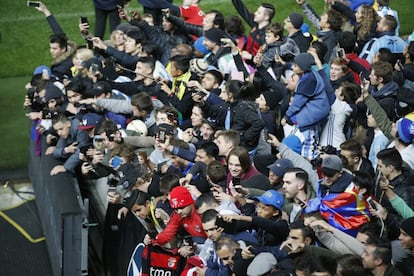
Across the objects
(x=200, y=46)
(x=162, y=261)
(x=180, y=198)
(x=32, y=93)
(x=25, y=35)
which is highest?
(x=180, y=198)

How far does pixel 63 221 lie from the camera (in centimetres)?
877

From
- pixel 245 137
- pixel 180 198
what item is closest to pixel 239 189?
pixel 180 198

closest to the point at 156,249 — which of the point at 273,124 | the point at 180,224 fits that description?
the point at 180,224

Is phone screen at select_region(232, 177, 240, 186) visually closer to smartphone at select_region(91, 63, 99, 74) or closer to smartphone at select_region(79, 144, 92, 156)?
smartphone at select_region(79, 144, 92, 156)

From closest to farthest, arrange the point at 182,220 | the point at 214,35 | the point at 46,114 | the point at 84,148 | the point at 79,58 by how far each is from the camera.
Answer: the point at 182,220 < the point at 84,148 < the point at 46,114 < the point at 214,35 < the point at 79,58

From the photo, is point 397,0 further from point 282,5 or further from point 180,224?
point 180,224

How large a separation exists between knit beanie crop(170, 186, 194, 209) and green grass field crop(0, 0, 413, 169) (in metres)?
6.53

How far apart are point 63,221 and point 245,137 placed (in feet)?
6.32

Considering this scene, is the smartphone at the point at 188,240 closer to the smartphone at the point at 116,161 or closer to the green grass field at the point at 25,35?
the smartphone at the point at 116,161

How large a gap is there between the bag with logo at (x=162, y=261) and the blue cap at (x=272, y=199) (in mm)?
907

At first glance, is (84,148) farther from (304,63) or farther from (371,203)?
(371,203)

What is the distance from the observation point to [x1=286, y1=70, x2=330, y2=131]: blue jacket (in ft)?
30.1

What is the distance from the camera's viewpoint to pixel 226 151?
8.46 m

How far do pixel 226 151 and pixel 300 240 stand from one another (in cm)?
194
